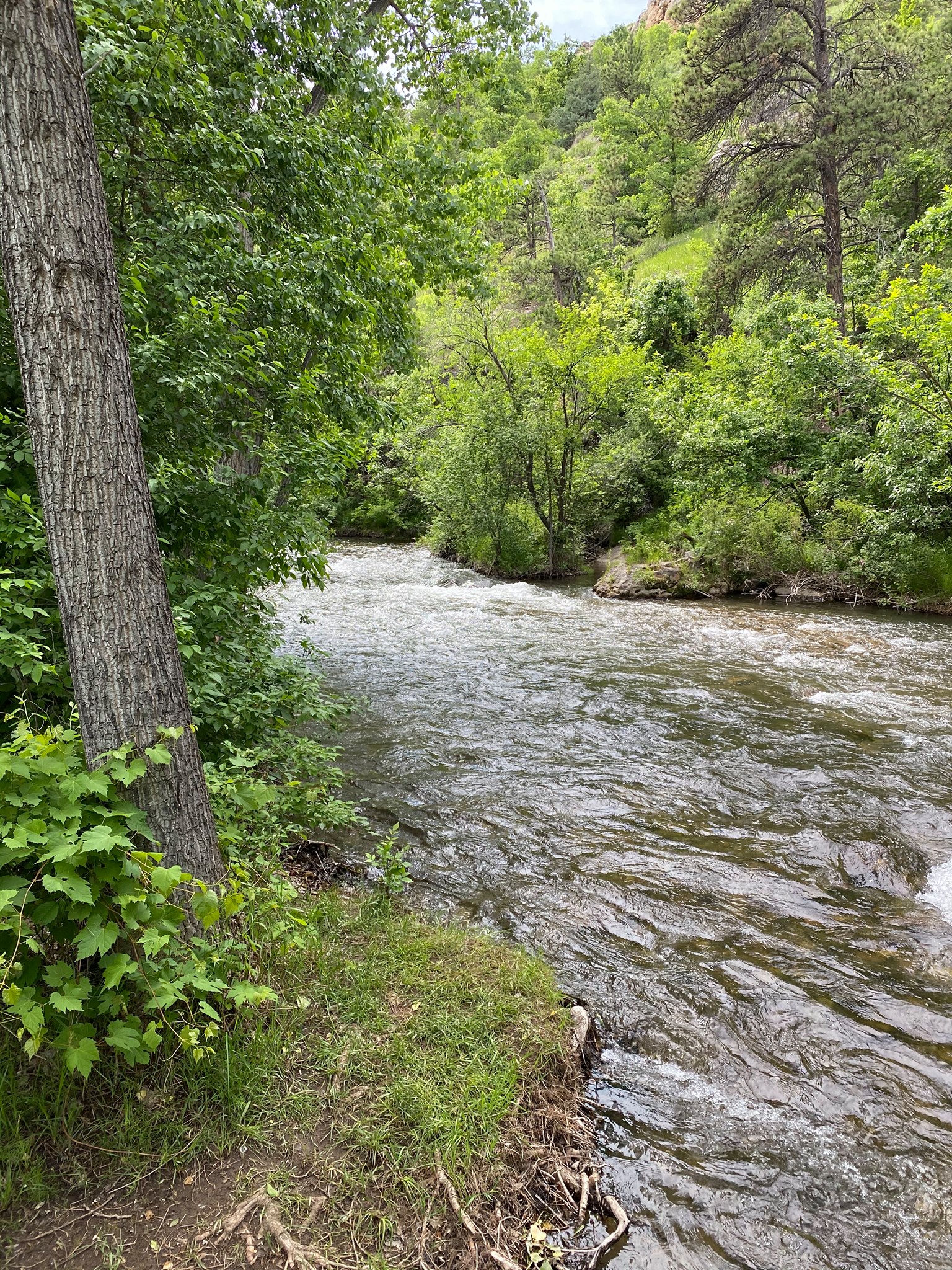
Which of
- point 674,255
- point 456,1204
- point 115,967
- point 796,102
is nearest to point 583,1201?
point 456,1204

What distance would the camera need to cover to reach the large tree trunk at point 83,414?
2.27m

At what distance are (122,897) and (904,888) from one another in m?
5.30

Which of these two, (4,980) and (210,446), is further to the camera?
(210,446)

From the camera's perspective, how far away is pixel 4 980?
2.02 m

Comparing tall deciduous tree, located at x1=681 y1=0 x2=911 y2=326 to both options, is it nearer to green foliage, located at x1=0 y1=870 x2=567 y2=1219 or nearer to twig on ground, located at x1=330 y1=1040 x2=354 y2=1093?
green foliage, located at x1=0 y1=870 x2=567 y2=1219

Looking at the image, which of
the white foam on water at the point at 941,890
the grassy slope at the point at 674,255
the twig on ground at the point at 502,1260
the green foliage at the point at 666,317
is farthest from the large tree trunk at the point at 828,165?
the twig on ground at the point at 502,1260

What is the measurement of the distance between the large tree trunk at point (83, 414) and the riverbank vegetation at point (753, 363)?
8.67 metres

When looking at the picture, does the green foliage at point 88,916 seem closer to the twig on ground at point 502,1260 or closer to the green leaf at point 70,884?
the green leaf at point 70,884

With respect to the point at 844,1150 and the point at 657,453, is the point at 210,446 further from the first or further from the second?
the point at 657,453

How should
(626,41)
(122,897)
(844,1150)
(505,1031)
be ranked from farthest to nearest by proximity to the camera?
(626,41)
(505,1031)
(844,1150)
(122,897)

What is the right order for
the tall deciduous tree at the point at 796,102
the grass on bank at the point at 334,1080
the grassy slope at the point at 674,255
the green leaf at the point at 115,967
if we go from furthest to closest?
the grassy slope at the point at 674,255
the tall deciduous tree at the point at 796,102
the grass on bank at the point at 334,1080
the green leaf at the point at 115,967

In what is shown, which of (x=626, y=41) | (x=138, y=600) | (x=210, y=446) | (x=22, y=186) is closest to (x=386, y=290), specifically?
(x=210, y=446)

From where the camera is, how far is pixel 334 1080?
2.71m

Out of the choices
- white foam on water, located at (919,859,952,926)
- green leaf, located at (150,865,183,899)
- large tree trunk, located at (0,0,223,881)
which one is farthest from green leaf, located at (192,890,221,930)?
white foam on water, located at (919,859,952,926)
